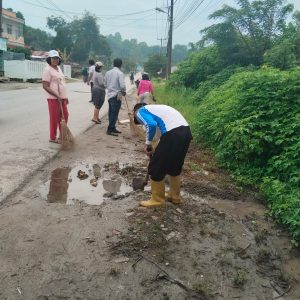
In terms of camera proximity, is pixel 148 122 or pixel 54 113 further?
pixel 54 113

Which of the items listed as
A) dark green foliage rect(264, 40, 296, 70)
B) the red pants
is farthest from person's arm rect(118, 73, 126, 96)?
dark green foliage rect(264, 40, 296, 70)

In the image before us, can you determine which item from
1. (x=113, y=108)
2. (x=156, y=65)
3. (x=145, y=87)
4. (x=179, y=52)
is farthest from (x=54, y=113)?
(x=179, y=52)

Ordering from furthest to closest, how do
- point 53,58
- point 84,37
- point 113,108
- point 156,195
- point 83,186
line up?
point 84,37 < point 113,108 < point 53,58 < point 83,186 < point 156,195

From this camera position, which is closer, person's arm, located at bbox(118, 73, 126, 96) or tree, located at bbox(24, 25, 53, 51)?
person's arm, located at bbox(118, 73, 126, 96)

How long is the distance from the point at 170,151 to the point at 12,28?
50.2m

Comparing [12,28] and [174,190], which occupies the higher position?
[12,28]

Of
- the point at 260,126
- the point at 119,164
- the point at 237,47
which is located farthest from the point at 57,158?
the point at 237,47

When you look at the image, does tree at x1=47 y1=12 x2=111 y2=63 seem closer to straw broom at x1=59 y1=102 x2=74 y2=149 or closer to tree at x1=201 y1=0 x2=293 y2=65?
tree at x1=201 y1=0 x2=293 y2=65

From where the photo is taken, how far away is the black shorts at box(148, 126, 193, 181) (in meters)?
4.37

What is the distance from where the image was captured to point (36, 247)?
3.57 meters

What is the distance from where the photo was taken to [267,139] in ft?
20.3

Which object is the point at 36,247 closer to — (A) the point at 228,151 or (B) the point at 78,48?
(A) the point at 228,151

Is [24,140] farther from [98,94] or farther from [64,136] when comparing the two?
[98,94]

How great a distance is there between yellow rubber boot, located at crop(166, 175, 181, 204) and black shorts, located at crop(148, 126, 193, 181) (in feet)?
0.85
